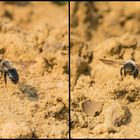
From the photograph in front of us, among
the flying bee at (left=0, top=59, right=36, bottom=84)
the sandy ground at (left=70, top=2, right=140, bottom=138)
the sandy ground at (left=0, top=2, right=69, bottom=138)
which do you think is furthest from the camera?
the flying bee at (left=0, top=59, right=36, bottom=84)

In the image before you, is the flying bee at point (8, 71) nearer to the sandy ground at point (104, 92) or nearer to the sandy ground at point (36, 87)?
the sandy ground at point (36, 87)

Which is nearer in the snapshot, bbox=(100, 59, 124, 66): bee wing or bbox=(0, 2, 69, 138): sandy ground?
bbox=(0, 2, 69, 138): sandy ground

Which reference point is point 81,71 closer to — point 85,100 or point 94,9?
point 85,100

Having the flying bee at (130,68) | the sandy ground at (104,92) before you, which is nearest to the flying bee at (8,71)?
the sandy ground at (104,92)

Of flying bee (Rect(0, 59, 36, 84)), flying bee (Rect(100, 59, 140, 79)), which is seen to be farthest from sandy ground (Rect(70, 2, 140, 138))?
flying bee (Rect(0, 59, 36, 84))

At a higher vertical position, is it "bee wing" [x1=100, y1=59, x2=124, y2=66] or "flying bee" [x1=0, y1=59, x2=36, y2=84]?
"bee wing" [x1=100, y1=59, x2=124, y2=66]

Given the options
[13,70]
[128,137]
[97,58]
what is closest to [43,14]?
[97,58]

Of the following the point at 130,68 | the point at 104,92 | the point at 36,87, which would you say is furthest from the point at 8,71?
the point at 130,68

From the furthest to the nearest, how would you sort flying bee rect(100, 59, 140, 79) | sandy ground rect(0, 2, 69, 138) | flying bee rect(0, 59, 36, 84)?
flying bee rect(100, 59, 140, 79), flying bee rect(0, 59, 36, 84), sandy ground rect(0, 2, 69, 138)

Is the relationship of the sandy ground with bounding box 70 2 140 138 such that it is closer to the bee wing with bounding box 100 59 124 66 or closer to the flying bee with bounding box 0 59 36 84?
the bee wing with bounding box 100 59 124 66
